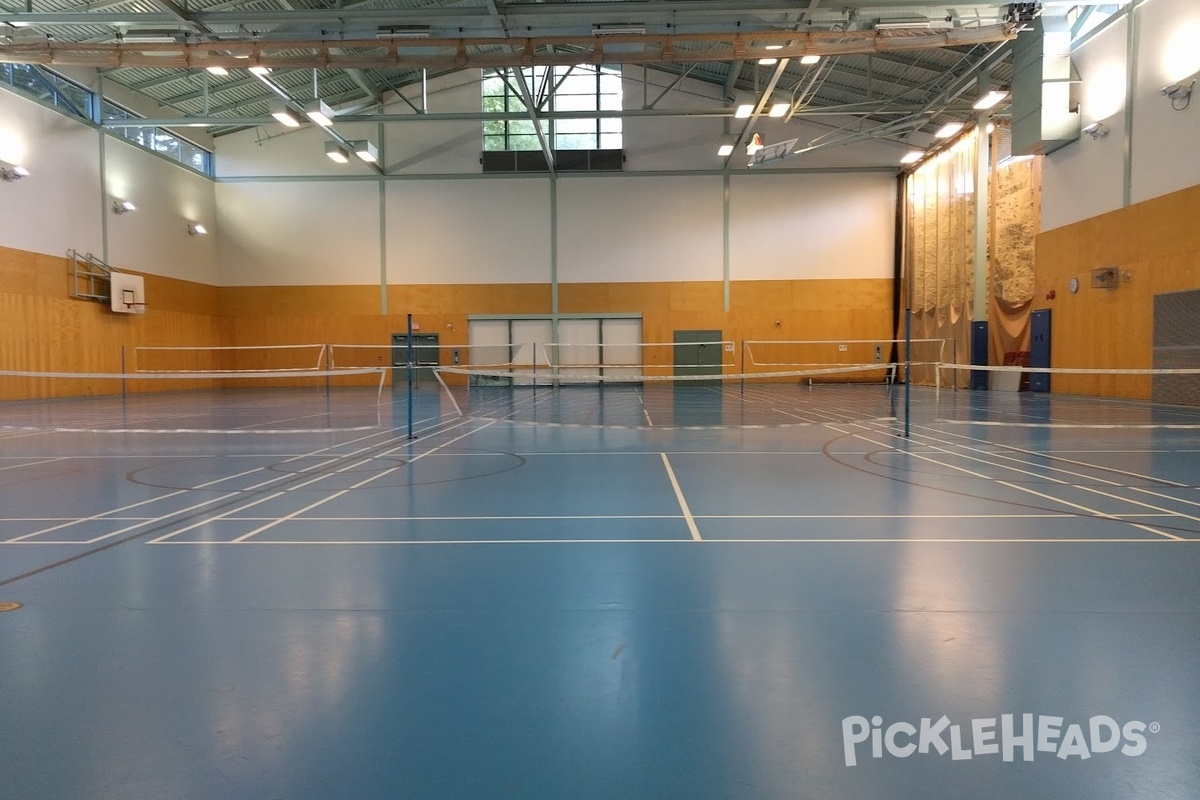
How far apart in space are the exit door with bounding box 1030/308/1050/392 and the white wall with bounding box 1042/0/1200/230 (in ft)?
9.13

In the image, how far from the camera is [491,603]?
3650 millimetres

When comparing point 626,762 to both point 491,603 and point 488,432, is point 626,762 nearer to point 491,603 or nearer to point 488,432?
point 491,603

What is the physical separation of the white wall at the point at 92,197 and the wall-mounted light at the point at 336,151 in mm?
6838

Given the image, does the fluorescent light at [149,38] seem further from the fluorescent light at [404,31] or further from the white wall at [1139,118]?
the white wall at [1139,118]

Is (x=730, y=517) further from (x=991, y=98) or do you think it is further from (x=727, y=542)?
(x=991, y=98)

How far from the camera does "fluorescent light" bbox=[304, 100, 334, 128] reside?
21.6m

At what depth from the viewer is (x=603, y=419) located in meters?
14.8

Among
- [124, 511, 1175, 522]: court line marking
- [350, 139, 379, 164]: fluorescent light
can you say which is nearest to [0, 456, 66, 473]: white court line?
[124, 511, 1175, 522]: court line marking

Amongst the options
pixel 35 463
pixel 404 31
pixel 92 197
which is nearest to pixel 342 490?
pixel 35 463

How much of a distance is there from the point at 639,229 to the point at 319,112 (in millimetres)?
13726

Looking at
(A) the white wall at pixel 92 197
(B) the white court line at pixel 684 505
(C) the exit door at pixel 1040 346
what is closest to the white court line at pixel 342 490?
(B) the white court line at pixel 684 505

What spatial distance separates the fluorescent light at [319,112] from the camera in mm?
21562

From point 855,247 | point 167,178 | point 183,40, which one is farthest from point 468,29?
point 855,247

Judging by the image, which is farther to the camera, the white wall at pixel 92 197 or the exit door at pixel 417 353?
the exit door at pixel 417 353
